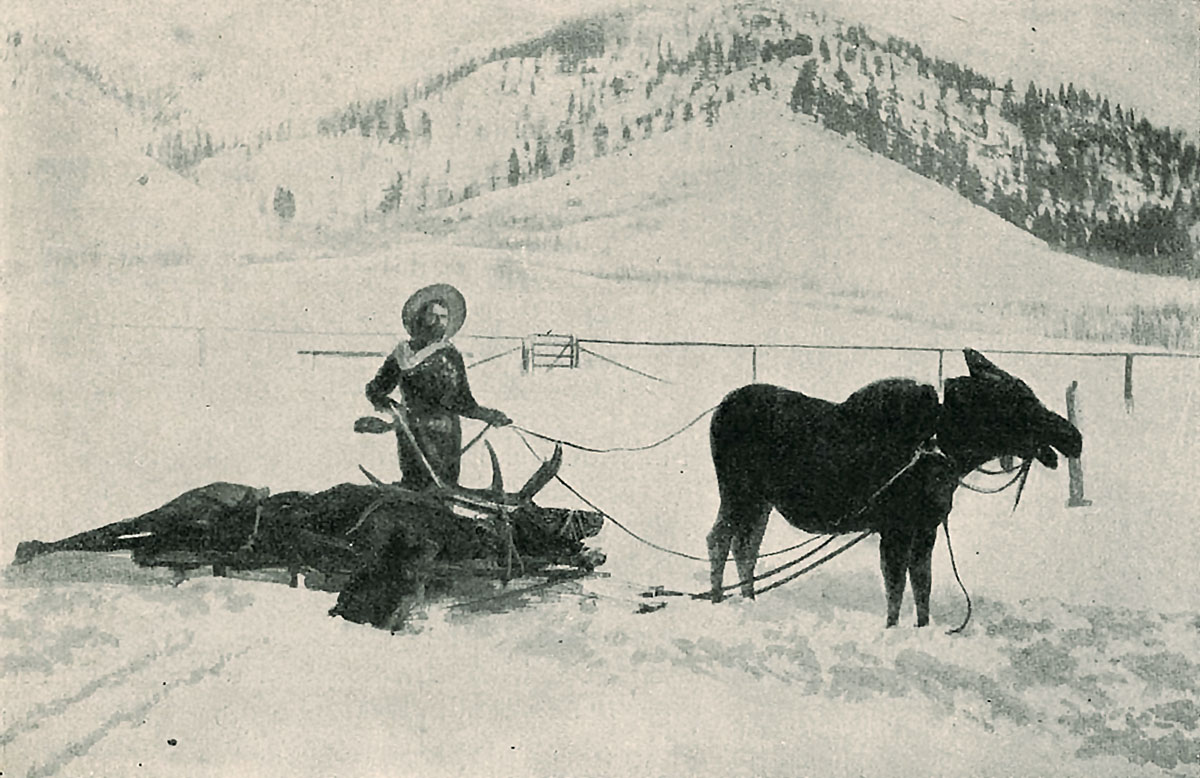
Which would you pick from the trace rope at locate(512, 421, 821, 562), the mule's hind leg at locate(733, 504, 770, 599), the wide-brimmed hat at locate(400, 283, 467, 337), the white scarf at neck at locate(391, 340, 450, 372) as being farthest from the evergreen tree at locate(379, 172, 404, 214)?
the mule's hind leg at locate(733, 504, 770, 599)

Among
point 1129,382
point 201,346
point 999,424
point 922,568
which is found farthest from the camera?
point 201,346

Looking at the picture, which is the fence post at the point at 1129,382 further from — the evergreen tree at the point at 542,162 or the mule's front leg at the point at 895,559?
the evergreen tree at the point at 542,162

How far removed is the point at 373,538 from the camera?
3795 millimetres

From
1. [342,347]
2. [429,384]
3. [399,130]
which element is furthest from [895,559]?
[399,130]

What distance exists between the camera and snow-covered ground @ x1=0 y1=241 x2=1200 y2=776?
3859 millimetres

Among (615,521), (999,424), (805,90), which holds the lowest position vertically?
(615,521)

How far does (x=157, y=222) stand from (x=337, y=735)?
88.4 inches

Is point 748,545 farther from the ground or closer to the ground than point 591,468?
closer to the ground

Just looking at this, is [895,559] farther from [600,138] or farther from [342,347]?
[342,347]

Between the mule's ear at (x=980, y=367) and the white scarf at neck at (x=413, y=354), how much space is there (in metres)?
2.01

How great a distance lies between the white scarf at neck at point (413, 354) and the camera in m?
3.98

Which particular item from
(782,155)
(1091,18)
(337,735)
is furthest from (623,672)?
(1091,18)

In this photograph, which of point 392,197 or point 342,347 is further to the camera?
point 392,197

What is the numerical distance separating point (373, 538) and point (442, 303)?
94 centimetres
